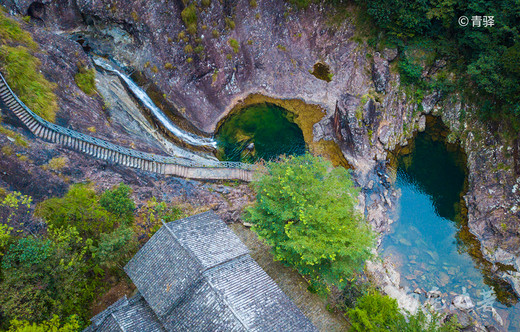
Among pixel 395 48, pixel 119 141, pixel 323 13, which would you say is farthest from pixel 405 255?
pixel 323 13

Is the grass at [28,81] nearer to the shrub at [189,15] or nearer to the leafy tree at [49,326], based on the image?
the leafy tree at [49,326]

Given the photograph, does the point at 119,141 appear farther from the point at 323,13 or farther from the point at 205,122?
the point at 323,13

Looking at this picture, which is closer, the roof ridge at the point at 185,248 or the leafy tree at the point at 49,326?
the leafy tree at the point at 49,326

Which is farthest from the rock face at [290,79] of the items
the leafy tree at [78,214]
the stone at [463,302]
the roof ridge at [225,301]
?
the roof ridge at [225,301]

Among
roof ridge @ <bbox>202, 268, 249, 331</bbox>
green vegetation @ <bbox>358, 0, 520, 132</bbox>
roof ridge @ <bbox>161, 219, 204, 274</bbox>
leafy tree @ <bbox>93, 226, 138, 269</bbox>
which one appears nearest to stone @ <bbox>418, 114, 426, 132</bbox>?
green vegetation @ <bbox>358, 0, 520, 132</bbox>

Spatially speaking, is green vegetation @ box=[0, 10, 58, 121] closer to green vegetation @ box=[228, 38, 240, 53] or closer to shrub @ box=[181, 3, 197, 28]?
shrub @ box=[181, 3, 197, 28]
